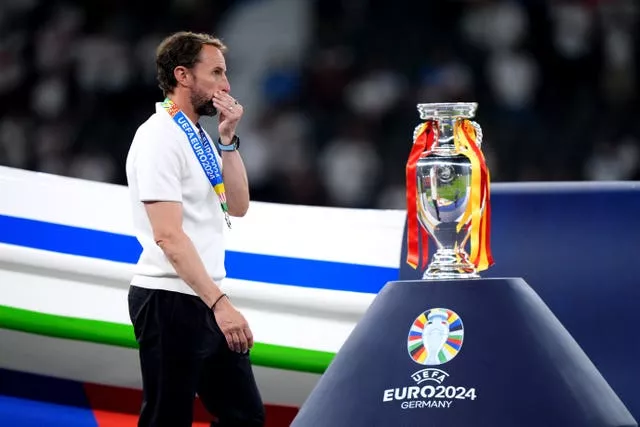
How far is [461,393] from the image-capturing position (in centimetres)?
285

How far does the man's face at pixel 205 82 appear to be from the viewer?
131 inches

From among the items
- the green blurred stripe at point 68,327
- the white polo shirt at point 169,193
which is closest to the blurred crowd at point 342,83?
the green blurred stripe at point 68,327

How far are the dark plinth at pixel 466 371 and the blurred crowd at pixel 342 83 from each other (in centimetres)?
400

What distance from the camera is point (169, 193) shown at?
3.16 meters

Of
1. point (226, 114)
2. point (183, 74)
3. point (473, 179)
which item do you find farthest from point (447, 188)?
point (183, 74)

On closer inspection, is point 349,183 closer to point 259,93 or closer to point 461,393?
point 259,93

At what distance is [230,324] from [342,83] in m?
4.61

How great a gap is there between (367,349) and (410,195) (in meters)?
0.45

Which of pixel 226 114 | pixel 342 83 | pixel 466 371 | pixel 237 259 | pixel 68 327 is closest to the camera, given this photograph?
pixel 466 371

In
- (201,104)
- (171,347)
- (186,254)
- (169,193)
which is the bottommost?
(171,347)

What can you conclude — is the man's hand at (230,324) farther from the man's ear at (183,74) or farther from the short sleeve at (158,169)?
the man's ear at (183,74)

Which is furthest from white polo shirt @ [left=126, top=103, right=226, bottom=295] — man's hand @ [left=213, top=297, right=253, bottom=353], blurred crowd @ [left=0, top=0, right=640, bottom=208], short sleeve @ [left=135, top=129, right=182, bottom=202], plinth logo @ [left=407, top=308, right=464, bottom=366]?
blurred crowd @ [left=0, top=0, right=640, bottom=208]

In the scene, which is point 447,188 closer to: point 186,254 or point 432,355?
point 432,355

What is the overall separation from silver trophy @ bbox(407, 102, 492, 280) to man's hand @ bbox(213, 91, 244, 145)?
40 centimetres
